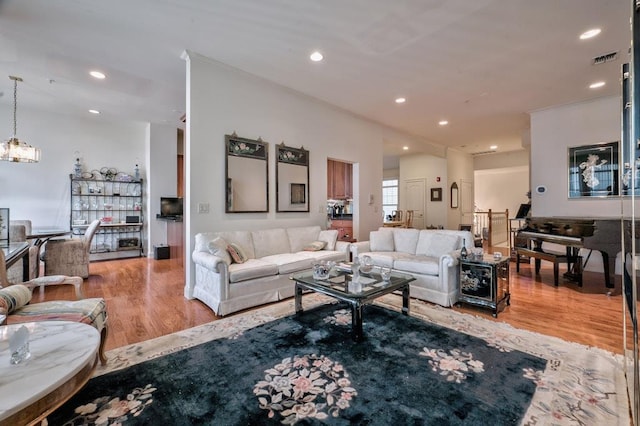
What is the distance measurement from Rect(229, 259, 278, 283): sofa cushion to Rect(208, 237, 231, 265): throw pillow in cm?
13

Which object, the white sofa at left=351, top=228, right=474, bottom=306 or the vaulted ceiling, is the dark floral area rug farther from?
the vaulted ceiling

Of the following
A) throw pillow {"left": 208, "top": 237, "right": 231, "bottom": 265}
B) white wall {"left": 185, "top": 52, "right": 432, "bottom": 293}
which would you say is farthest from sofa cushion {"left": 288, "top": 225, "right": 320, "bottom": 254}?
throw pillow {"left": 208, "top": 237, "right": 231, "bottom": 265}

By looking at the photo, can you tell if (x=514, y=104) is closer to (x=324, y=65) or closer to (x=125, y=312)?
(x=324, y=65)

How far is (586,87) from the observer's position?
4469 millimetres

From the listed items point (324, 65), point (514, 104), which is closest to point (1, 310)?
point (324, 65)

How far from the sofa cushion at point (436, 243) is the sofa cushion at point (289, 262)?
1694 mm

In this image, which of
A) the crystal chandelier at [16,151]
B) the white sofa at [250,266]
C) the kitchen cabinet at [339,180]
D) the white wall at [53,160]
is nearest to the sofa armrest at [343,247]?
the white sofa at [250,266]

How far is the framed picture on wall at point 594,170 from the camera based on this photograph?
4797 millimetres

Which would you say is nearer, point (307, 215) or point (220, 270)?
point (220, 270)

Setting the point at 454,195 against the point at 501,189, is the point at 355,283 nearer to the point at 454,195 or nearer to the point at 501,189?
the point at 454,195

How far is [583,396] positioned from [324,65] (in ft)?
13.7

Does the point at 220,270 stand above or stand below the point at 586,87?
below

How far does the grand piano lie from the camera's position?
3.65 meters

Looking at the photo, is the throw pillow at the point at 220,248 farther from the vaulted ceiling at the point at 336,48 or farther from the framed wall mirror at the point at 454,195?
the framed wall mirror at the point at 454,195
